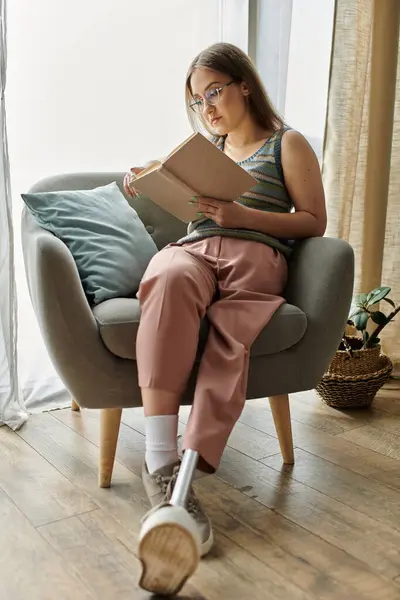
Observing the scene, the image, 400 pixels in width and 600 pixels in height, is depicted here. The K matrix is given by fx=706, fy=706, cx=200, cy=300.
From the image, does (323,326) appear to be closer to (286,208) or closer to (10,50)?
(286,208)

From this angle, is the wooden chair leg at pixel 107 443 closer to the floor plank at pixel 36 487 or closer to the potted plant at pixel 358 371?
the floor plank at pixel 36 487

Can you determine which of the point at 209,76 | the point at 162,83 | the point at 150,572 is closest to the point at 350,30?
the point at 162,83

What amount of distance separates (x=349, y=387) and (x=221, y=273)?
0.75 m

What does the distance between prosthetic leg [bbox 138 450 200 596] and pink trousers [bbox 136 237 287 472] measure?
0.18 meters

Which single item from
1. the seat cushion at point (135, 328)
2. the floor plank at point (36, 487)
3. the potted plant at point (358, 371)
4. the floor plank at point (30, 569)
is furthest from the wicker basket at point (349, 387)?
the floor plank at point (30, 569)

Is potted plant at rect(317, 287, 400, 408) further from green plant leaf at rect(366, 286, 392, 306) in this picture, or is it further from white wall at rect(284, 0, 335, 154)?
white wall at rect(284, 0, 335, 154)

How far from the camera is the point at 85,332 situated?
1.51 meters

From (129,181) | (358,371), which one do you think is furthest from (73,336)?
(358,371)

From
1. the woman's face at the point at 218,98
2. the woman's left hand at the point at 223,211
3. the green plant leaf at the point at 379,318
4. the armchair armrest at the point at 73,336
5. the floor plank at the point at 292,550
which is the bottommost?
the floor plank at the point at 292,550

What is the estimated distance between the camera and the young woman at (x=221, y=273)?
1.37m

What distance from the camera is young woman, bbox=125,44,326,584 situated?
4.51 feet

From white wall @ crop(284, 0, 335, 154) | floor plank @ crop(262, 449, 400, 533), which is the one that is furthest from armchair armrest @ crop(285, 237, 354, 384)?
white wall @ crop(284, 0, 335, 154)

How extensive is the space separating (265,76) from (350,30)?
0.37 m

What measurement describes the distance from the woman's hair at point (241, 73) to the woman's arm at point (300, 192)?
116 millimetres
